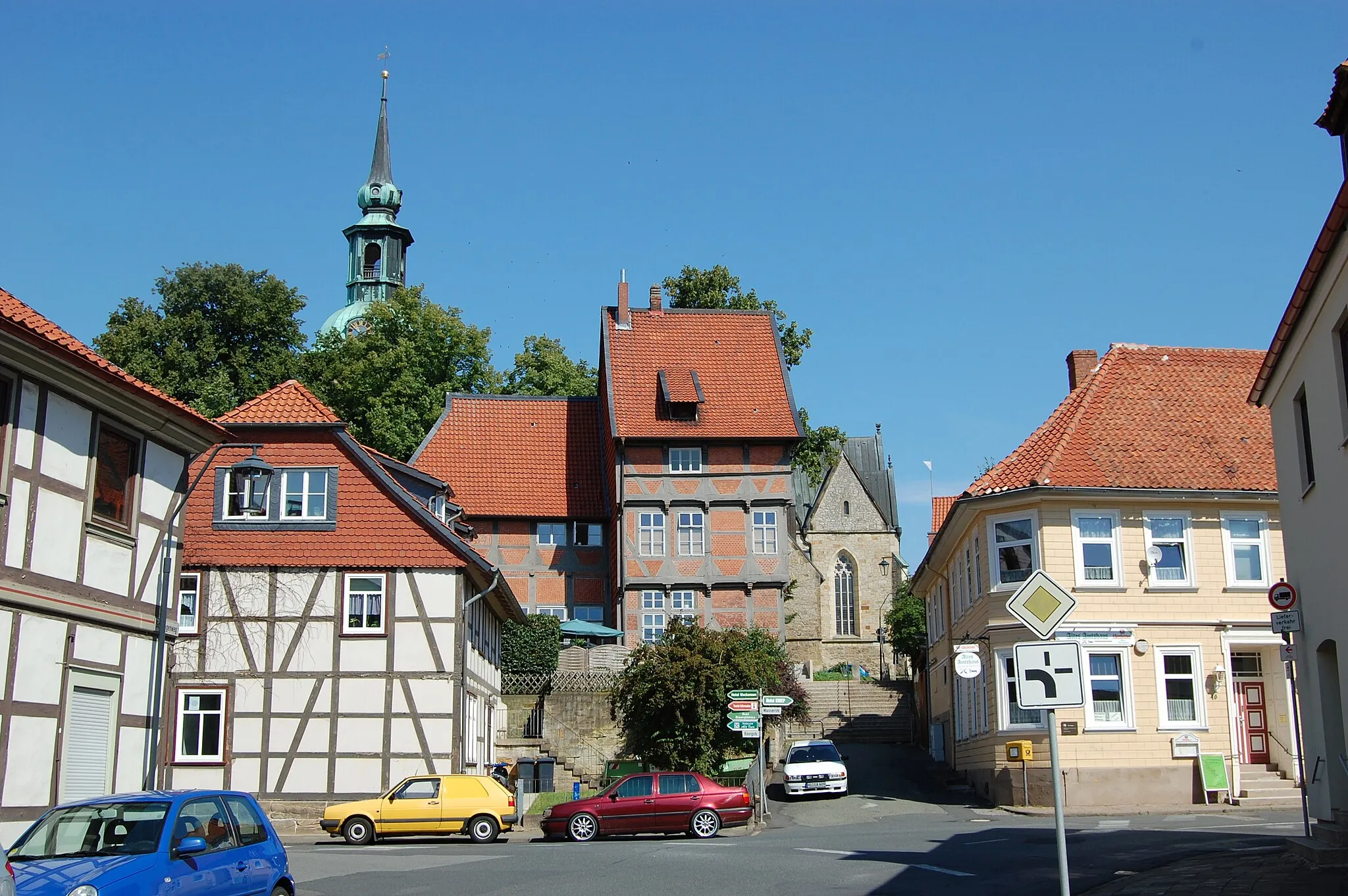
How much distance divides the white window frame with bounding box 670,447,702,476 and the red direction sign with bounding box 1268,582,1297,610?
94.7 feet

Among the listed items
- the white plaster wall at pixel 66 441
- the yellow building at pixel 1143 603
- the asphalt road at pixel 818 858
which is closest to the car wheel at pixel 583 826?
the asphalt road at pixel 818 858

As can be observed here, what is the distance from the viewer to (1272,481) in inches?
1155

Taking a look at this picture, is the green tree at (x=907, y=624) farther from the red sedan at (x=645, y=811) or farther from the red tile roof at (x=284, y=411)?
the red sedan at (x=645, y=811)

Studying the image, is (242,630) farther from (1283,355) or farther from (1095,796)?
(1283,355)

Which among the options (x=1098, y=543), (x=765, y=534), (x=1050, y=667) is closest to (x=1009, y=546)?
(x=1098, y=543)

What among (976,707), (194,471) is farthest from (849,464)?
(194,471)

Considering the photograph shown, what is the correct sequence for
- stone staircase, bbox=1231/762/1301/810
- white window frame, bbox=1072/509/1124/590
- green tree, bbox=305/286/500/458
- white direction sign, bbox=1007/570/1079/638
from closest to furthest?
white direction sign, bbox=1007/570/1079/638
stone staircase, bbox=1231/762/1301/810
white window frame, bbox=1072/509/1124/590
green tree, bbox=305/286/500/458

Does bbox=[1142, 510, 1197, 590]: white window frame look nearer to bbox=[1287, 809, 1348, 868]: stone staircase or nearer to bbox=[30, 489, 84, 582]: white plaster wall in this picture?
bbox=[1287, 809, 1348, 868]: stone staircase

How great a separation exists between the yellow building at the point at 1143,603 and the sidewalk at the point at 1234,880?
36.9 ft

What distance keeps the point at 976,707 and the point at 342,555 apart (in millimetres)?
14987

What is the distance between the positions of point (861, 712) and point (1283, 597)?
1199 inches

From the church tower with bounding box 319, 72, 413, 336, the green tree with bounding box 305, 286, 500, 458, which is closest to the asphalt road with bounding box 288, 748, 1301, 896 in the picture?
the green tree with bounding box 305, 286, 500, 458

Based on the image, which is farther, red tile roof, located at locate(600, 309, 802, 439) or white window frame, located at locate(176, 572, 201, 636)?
red tile roof, located at locate(600, 309, 802, 439)

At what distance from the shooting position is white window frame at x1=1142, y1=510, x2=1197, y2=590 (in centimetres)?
2875
